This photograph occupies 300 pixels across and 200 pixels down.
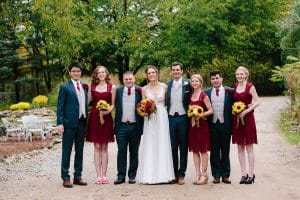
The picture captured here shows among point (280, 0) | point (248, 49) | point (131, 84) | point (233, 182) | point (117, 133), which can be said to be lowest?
point (233, 182)

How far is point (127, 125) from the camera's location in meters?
9.05

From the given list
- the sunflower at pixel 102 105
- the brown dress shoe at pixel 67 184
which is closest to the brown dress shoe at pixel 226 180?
the sunflower at pixel 102 105

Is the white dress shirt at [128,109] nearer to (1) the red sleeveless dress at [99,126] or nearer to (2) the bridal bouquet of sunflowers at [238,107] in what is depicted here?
(1) the red sleeveless dress at [99,126]

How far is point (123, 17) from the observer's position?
30375 millimetres

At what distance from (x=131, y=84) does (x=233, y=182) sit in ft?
7.59

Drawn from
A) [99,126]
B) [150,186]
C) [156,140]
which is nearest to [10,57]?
[99,126]

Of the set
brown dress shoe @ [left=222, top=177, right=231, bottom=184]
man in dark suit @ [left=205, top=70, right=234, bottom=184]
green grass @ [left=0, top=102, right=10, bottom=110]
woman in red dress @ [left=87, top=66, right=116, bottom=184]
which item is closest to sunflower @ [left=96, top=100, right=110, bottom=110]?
woman in red dress @ [left=87, top=66, right=116, bottom=184]

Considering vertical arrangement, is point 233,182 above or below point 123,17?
below

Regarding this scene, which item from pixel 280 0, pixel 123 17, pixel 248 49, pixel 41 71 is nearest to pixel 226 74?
pixel 248 49

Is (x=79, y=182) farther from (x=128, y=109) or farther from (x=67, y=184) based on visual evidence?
(x=128, y=109)

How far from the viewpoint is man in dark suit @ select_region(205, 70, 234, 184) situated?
8906 millimetres

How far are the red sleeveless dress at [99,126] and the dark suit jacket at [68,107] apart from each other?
1.00ft

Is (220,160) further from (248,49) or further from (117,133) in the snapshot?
(248,49)

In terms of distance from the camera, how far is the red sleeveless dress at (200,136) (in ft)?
29.0
